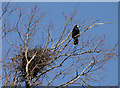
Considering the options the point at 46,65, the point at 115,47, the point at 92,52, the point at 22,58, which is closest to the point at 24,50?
the point at 22,58

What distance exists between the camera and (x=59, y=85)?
19.5ft

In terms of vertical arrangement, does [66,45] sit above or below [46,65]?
above

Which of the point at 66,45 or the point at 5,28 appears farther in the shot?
the point at 66,45

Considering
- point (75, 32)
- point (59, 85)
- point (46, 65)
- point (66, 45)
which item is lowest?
point (59, 85)

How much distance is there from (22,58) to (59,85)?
130 cm

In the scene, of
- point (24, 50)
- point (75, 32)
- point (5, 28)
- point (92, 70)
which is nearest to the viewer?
point (5, 28)

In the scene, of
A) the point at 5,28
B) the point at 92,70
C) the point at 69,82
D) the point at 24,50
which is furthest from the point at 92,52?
the point at 5,28

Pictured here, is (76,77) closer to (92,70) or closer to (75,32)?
(92,70)

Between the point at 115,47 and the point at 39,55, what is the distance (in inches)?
84.7

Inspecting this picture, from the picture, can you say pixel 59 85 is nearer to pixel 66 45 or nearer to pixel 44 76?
pixel 44 76

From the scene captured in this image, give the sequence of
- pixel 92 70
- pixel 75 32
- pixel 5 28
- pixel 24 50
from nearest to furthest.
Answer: pixel 5 28
pixel 92 70
pixel 24 50
pixel 75 32

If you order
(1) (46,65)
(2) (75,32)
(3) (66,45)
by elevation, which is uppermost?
(2) (75,32)

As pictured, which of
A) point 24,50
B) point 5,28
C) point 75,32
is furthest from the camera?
point 75,32

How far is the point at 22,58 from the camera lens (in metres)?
6.39
